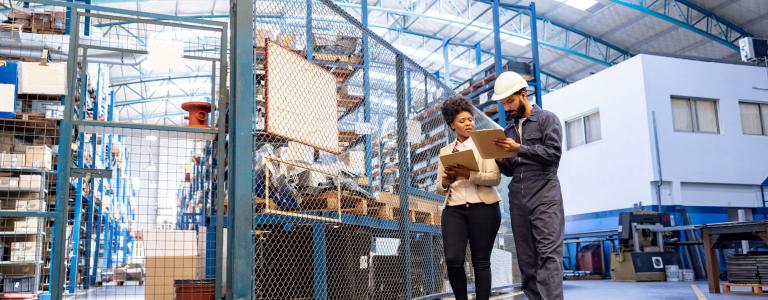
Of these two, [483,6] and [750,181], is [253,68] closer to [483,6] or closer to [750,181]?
[750,181]

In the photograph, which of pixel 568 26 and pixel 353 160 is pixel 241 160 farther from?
pixel 568 26

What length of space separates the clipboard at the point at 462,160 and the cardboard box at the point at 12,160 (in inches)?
281

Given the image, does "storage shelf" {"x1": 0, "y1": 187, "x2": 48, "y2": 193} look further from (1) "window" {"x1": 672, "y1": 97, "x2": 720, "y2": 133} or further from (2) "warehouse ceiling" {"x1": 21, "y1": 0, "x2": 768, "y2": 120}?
(1) "window" {"x1": 672, "y1": 97, "x2": 720, "y2": 133}

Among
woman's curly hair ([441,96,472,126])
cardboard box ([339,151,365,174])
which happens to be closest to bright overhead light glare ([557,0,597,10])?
cardboard box ([339,151,365,174])

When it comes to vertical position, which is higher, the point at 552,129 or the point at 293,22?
the point at 293,22

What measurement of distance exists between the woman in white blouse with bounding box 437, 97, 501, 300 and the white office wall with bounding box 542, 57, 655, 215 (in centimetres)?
1208


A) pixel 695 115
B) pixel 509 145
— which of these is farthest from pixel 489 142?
pixel 695 115

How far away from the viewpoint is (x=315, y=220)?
15.8 ft

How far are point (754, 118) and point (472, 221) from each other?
15.3m

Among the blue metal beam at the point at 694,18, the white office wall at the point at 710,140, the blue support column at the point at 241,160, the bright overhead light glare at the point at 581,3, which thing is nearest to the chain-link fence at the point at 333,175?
the blue support column at the point at 241,160

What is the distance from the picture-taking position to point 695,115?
15.1 metres

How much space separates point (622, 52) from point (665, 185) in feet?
31.8

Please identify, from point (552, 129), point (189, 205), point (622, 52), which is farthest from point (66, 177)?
point (622, 52)

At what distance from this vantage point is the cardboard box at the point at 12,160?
27.0 feet
